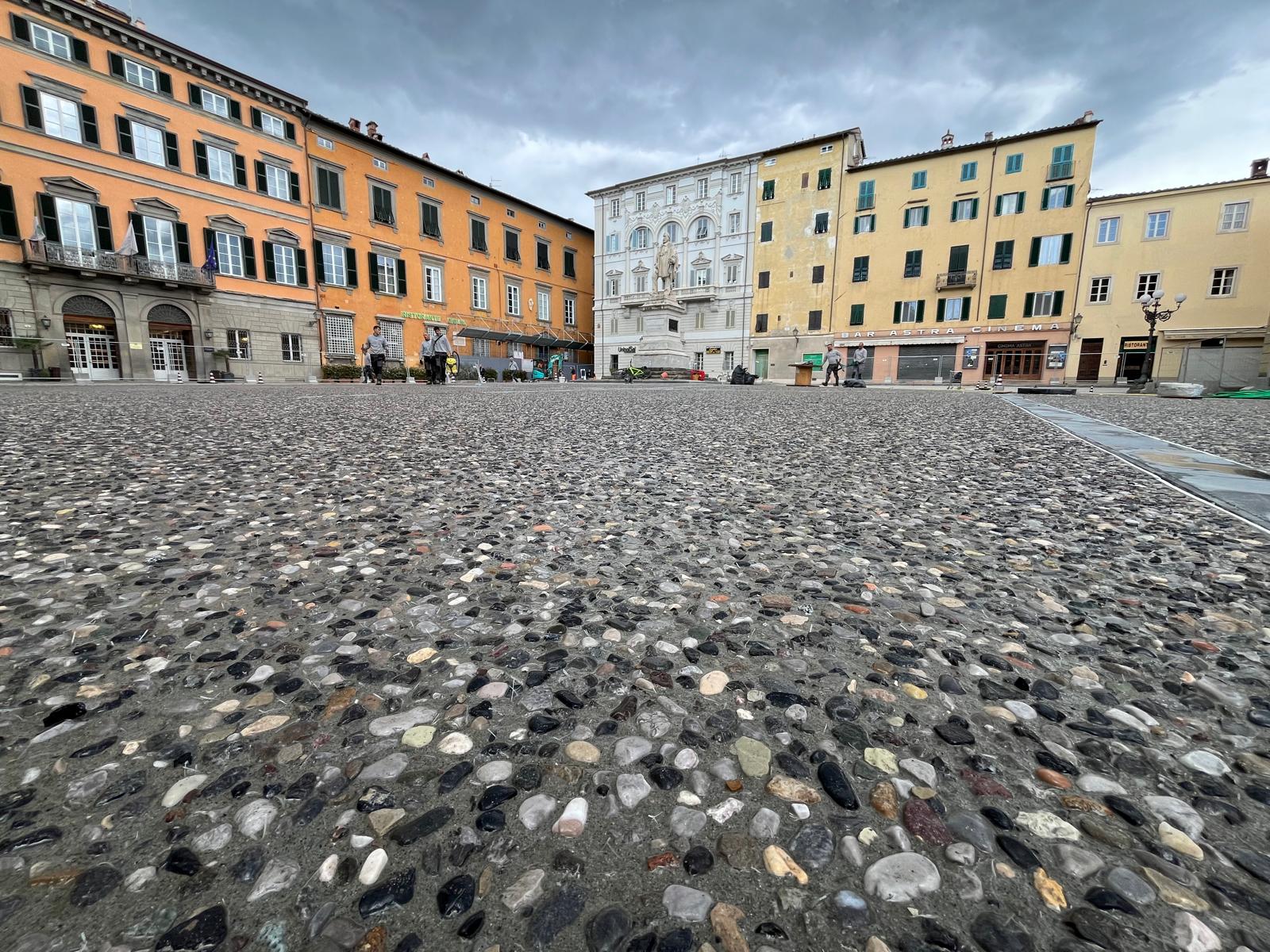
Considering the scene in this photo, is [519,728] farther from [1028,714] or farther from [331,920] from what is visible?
[1028,714]

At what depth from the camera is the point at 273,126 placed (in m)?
26.8

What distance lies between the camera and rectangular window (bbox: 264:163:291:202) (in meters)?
26.7

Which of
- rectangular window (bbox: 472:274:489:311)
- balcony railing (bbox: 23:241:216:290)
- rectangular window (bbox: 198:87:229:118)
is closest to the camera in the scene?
balcony railing (bbox: 23:241:216:290)

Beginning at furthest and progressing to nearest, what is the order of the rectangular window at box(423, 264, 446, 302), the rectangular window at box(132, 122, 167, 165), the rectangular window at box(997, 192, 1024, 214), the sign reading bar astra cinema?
the rectangular window at box(423, 264, 446, 302), the rectangular window at box(997, 192, 1024, 214), the sign reading bar astra cinema, the rectangular window at box(132, 122, 167, 165)

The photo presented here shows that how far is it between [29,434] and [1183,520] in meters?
8.02

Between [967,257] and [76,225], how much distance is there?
141ft

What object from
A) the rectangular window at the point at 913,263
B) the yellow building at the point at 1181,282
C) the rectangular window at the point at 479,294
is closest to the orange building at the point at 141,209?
the rectangular window at the point at 479,294

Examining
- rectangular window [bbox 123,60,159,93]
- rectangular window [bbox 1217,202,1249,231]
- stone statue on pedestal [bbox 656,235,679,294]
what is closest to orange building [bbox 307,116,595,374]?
rectangular window [bbox 123,60,159,93]

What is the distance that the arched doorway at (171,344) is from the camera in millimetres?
24141

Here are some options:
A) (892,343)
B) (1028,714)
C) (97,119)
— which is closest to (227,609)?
(1028,714)

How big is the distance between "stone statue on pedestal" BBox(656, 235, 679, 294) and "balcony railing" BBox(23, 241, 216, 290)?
25.6 m

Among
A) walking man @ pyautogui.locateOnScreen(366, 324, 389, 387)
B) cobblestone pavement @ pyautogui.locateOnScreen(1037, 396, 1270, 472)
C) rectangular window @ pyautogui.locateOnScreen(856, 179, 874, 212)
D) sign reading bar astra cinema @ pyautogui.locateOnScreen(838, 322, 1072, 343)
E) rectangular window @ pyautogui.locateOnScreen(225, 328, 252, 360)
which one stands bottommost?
cobblestone pavement @ pyautogui.locateOnScreen(1037, 396, 1270, 472)

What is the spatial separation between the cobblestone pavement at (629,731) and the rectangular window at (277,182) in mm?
31694

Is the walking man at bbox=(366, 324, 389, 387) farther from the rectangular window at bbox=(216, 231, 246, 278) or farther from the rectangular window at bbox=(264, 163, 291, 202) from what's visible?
the rectangular window at bbox=(264, 163, 291, 202)
